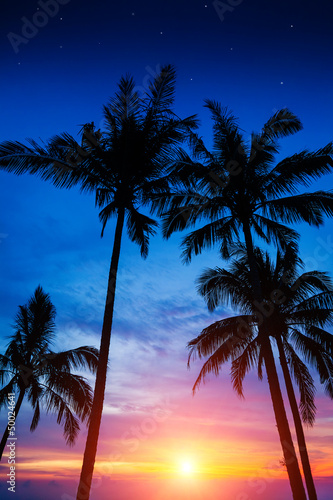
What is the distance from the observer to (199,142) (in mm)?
13102

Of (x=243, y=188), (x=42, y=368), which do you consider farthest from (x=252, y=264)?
(x=42, y=368)

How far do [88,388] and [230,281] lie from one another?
716 centimetres

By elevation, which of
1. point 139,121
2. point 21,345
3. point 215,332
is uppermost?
point 139,121

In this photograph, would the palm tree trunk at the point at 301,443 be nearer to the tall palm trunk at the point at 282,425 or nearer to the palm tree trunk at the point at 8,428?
the tall palm trunk at the point at 282,425

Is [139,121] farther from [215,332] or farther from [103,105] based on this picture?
[215,332]

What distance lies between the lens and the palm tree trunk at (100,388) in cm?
734

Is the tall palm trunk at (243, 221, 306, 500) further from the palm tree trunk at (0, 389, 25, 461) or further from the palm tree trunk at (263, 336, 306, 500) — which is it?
the palm tree trunk at (0, 389, 25, 461)

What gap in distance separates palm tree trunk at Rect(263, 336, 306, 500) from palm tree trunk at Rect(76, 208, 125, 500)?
14.7 ft

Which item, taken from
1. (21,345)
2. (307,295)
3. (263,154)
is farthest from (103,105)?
(21,345)

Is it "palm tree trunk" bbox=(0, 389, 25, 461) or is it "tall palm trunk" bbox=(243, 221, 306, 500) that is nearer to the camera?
"tall palm trunk" bbox=(243, 221, 306, 500)

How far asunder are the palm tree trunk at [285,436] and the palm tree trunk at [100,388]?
4.48m

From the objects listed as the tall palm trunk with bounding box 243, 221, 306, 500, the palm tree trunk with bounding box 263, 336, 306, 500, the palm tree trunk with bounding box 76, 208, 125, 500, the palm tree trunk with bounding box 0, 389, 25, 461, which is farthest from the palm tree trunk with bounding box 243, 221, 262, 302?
the palm tree trunk with bounding box 0, 389, 25, 461

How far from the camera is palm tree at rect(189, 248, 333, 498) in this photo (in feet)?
43.4

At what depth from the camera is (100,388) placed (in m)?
8.33
